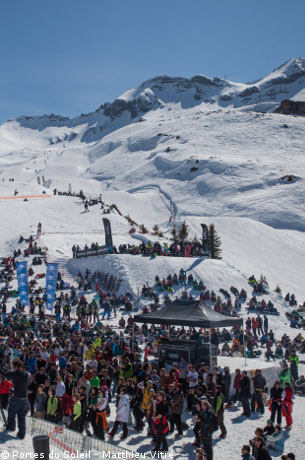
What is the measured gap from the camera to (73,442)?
332 inches

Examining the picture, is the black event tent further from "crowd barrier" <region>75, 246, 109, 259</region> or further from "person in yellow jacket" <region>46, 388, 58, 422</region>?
"crowd barrier" <region>75, 246, 109, 259</region>

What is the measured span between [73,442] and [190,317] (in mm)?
8599

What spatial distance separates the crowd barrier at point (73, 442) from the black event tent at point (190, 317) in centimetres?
781

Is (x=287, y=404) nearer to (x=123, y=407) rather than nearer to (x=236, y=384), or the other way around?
(x=236, y=384)

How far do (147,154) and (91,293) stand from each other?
86.2m

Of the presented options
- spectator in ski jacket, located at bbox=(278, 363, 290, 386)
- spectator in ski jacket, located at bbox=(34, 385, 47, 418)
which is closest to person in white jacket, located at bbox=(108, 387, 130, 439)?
spectator in ski jacket, located at bbox=(34, 385, 47, 418)

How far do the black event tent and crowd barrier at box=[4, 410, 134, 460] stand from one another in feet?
25.6

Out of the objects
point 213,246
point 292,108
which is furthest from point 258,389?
point 292,108

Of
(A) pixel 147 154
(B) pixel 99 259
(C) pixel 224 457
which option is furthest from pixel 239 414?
(A) pixel 147 154

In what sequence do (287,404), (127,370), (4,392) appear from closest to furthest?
(4,392) → (287,404) → (127,370)

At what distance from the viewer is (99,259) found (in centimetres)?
3588

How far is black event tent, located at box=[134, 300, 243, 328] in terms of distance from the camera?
638 inches

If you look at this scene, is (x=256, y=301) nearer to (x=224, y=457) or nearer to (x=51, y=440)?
(x=224, y=457)

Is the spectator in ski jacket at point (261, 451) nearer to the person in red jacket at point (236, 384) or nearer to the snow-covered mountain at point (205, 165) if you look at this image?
the person in red jacket at point (236, 384)
